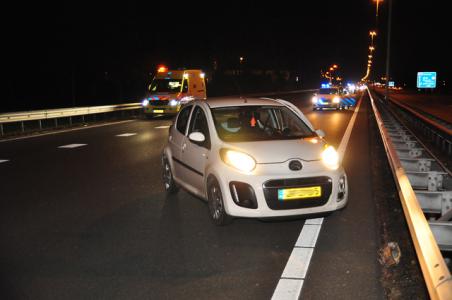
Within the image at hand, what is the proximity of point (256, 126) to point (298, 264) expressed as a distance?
2.85m

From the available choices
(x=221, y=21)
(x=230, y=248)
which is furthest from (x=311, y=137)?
(x=221, y=21)

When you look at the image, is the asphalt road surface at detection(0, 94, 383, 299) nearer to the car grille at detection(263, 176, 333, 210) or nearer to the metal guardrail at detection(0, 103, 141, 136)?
the car grille at detection(263, 176, 333, 210)

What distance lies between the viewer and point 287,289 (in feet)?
13.8

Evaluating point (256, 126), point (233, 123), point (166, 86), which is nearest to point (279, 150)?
point (233, 123)

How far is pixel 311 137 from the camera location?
6.64 m

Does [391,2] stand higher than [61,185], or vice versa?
[391,2]

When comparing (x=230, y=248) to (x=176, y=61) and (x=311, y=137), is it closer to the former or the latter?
(x=311, y=137)

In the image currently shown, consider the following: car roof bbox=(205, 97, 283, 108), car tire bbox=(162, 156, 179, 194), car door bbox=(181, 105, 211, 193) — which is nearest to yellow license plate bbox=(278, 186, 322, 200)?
car door bbox=(181, 105, 211, 193)

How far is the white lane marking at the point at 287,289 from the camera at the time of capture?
13.2ft

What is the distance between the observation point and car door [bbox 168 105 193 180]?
7277mm

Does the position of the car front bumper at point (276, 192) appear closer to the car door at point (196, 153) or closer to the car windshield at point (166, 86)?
the car door at point (196, 153)

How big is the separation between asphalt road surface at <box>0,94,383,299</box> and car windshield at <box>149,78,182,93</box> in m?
17.1

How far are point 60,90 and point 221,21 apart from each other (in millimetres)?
37833

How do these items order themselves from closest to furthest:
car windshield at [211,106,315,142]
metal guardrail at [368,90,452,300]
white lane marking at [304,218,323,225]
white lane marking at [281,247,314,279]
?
metal guardrail at [368,90,452,300]
white lane marking at [281,247,314,279]
white lane marking at [304,218,323,225]
car windshield at [211,106,315,142]
